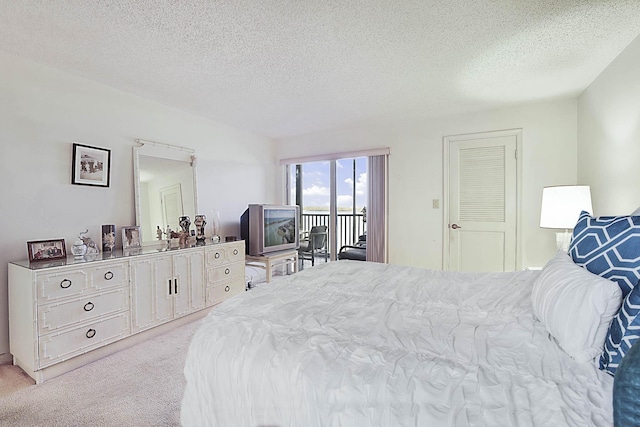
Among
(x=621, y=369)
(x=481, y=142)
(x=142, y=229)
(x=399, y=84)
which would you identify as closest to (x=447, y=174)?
(x=481, y=142)

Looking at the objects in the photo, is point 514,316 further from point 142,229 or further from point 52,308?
point 142,229

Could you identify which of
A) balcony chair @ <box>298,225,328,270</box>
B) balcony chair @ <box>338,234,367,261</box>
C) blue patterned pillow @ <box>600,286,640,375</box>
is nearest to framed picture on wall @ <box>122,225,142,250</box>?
balcony chair @ <box>298,225,328,270</box>

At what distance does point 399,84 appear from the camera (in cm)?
272

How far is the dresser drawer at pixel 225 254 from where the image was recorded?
3.16m

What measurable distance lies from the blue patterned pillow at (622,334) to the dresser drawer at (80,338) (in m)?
2.92

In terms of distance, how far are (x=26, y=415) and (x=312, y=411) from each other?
1913mm

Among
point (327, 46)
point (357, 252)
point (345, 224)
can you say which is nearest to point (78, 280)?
point (327, 46)

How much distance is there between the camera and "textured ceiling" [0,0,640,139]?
5.51ft

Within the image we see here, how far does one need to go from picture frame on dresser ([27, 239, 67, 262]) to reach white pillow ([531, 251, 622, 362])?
10.4 ft

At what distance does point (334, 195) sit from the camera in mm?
4574

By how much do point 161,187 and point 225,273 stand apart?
120cm

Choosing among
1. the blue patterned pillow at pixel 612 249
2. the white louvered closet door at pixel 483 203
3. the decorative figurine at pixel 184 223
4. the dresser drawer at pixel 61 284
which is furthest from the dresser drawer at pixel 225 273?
the blue patterned pillow at pixel 612 249

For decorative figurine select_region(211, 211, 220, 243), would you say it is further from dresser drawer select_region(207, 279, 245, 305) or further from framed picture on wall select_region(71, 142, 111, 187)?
framed picture on wall select_region(71, 142, 111, 187)

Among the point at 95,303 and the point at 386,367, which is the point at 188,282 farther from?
the point at 386,367
